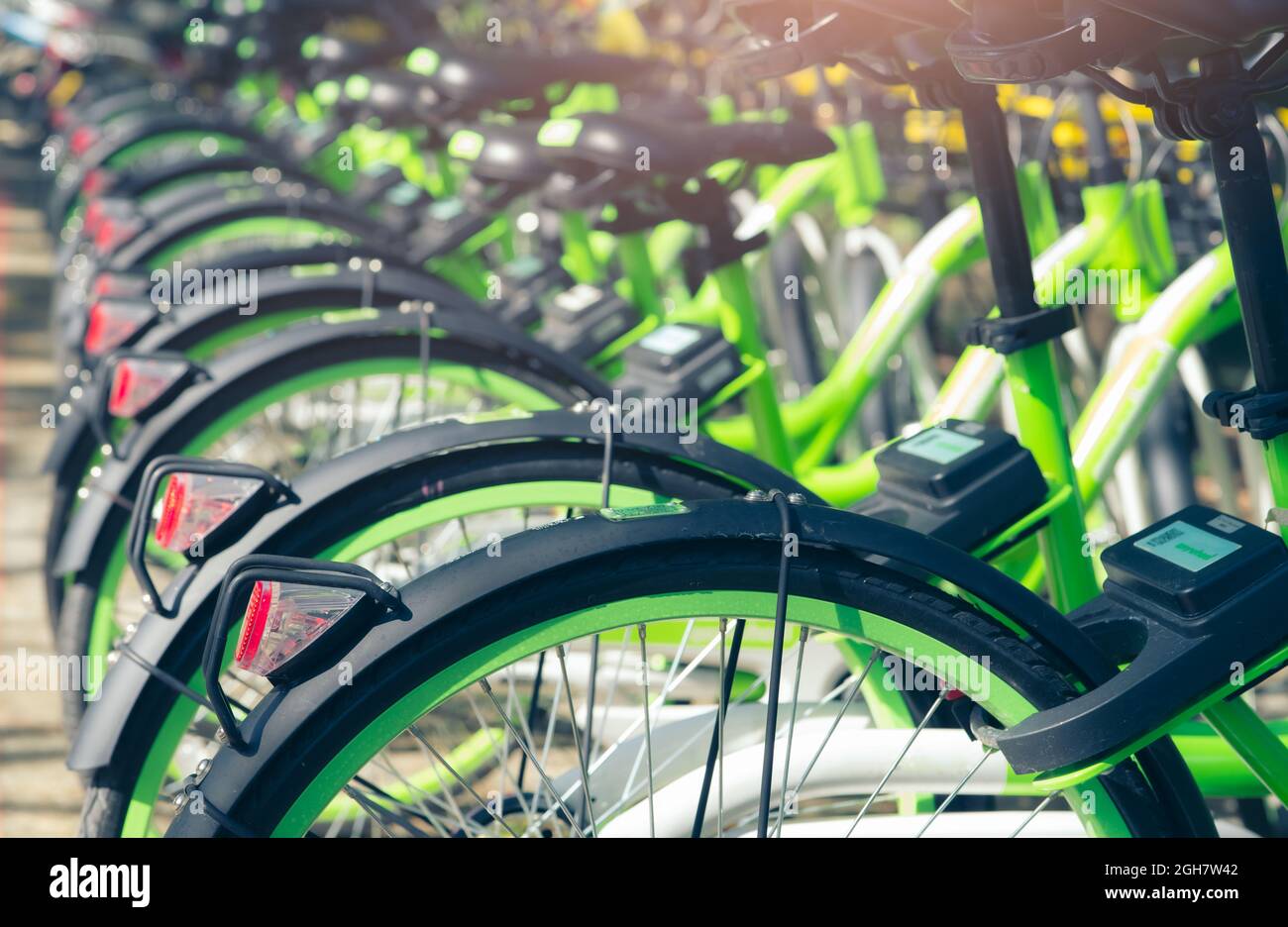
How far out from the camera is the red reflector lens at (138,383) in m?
2.38

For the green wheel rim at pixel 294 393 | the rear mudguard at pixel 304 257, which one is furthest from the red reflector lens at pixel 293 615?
the rear mudguard at pixel 304 257

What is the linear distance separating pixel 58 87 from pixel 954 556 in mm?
9633

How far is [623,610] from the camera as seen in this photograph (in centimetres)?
138

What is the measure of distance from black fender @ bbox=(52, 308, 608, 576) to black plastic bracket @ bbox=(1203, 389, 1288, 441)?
124 cm

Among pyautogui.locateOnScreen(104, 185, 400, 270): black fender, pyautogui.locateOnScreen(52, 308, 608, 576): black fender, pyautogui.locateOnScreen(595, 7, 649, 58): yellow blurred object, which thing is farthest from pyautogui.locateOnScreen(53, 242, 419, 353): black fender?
pyautogui.locateOnScreen(595, 7, 649, 58): yellow blurred object

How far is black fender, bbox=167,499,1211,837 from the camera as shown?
4.24ft

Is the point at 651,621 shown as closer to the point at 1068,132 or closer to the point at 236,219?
the point at 1068,132

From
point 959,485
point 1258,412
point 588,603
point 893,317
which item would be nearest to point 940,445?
point 959,485

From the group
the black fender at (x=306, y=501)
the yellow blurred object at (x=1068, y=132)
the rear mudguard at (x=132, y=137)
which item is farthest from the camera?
the rear mudguard at (x=132, y=137)

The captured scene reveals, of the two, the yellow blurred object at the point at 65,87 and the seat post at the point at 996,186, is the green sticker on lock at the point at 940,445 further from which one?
the yellow blurred object at the point at 65,87

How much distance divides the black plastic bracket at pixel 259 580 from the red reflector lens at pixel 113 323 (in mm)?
1566
